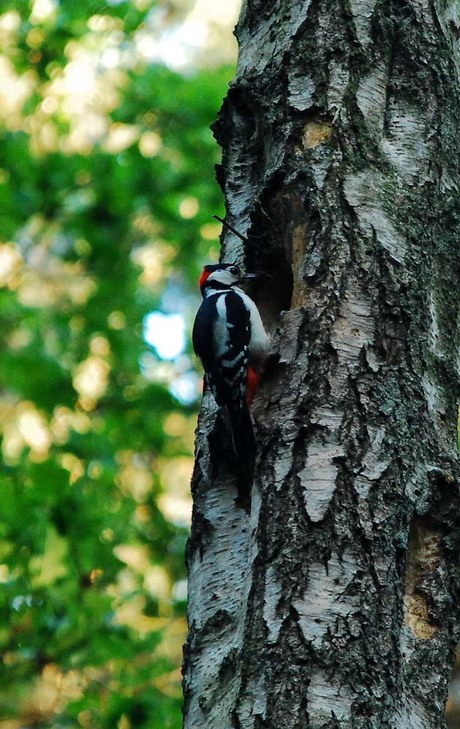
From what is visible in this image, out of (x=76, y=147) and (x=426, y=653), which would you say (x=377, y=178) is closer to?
(x=426, y=653)

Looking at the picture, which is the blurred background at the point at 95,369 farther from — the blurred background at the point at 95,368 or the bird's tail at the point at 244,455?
the bird's tail at the point at 244,455

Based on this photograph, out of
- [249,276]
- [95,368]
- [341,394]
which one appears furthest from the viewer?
[95,368]

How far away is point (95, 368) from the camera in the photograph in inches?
357

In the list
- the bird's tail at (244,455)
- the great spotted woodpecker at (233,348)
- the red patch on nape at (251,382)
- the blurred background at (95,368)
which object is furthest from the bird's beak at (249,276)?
the blurred background at (95,368)

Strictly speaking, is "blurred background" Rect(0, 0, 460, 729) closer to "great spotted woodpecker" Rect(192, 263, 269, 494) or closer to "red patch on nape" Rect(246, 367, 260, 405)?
"great spotted woodpecker" Rect(192, 263, 269, 494)

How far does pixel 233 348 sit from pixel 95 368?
5293mm

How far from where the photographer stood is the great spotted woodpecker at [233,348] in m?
3.09

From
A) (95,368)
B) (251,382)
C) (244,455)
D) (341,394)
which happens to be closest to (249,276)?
(251,382)

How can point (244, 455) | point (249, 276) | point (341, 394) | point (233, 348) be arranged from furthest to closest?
1. point (233, 348)
2. point (249, 276)
3. point (244, 455)
4. point (341, 394)

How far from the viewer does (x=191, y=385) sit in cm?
916

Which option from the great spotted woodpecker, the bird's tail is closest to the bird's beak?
the great spotted woodpecker

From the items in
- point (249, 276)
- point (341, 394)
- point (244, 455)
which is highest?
point (249, 276)

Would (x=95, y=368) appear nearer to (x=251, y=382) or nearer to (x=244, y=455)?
(x=251, y=382)

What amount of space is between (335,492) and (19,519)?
2.84 m
